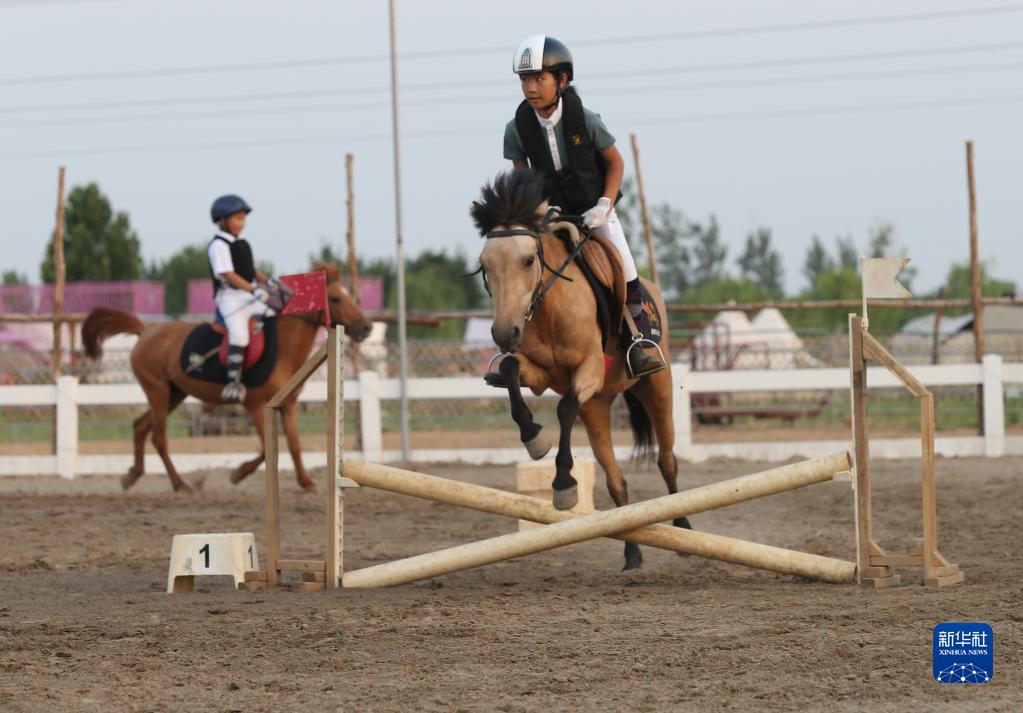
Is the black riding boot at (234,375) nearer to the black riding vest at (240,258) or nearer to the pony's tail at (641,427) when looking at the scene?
the black riding vest at (240,258)

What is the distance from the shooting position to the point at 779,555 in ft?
20.8

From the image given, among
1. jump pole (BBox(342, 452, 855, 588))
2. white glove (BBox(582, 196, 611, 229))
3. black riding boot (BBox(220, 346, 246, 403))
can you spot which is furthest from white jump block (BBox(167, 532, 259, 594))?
black riding boot (BBox(220, 346, 246, 403))

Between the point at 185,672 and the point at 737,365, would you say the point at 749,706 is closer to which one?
the point at 185,672

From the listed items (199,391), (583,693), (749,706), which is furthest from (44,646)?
(199,391)

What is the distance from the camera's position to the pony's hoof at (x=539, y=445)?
6.25 metres

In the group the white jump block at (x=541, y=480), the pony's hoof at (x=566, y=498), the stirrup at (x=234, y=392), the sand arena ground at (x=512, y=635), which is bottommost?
the sand arena ground at (x=512, y=635)

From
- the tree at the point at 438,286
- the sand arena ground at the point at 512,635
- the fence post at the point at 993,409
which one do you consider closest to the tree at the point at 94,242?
the tree at the point at 438,286

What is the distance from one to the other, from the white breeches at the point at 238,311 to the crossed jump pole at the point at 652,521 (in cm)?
580

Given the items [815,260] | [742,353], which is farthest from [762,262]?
[742,353]

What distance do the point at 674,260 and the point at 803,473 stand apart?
246 ft

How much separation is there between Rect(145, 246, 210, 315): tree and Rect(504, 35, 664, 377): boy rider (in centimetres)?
5054

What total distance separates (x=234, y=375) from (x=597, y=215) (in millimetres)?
6186

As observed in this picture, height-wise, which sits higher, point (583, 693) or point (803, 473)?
point (803, 473)

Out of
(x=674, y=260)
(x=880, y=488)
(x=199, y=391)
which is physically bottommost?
(x=880, y=488)
